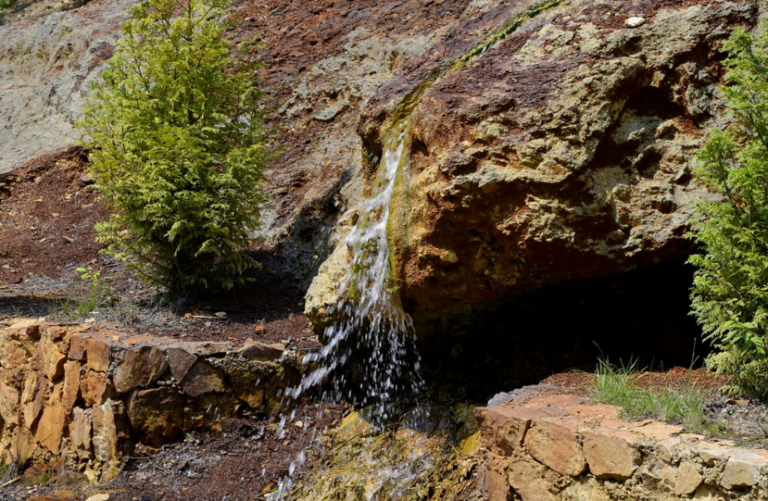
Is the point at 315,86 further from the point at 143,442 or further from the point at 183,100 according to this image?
the point at 143,442

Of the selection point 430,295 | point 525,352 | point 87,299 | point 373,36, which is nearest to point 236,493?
point 430,295

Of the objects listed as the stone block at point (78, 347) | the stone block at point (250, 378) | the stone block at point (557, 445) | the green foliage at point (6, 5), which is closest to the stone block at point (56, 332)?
the stone block at point (78, 347)

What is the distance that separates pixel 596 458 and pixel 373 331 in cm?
236

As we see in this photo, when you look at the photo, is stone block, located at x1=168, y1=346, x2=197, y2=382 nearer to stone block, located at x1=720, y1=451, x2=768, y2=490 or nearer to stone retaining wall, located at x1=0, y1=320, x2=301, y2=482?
stone retaining wall, located at x1=0, y1=320, x2=301, y2=482

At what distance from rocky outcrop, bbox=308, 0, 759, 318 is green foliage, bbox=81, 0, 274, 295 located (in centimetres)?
240

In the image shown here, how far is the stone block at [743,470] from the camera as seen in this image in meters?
2.61

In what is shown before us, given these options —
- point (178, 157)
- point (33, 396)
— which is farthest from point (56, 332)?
point (178, 157)

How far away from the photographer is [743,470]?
265 cm

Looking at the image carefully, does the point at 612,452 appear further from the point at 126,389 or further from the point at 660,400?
the point at 126,389

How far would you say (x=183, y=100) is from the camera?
6680 mm

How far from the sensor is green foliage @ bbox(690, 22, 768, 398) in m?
3.39

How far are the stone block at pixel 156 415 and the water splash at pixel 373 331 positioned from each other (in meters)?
0.97

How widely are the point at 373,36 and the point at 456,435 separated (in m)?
7.11

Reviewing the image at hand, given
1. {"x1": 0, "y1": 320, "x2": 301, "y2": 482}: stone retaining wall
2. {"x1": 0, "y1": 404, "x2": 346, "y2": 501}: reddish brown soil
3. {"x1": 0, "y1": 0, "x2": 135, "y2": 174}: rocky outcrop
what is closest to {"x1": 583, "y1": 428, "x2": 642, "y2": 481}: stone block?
{"x1": 0, "y1": 404, "x2": 346, "y2": 501}: reddish brown soil
